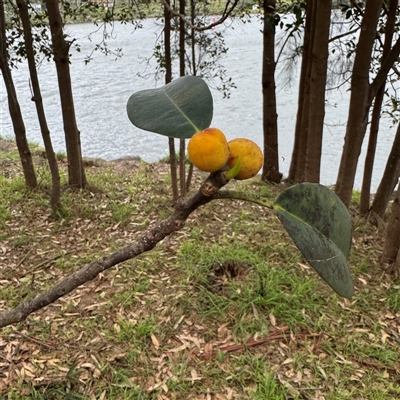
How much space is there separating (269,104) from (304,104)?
44cm

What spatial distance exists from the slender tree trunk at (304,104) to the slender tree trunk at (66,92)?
1880 millimetres

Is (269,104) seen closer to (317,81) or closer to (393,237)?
(317,81)

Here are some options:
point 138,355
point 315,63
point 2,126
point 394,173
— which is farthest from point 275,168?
point 2,126

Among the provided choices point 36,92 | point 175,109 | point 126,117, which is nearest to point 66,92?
point 36,92

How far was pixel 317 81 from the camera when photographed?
2576 mm

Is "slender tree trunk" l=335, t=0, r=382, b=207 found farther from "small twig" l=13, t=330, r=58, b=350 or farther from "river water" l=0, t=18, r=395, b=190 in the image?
"small twig" l=13, t=330, r=58, b=350

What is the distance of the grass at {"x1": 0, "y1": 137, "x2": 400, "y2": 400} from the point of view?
1676 millimetres

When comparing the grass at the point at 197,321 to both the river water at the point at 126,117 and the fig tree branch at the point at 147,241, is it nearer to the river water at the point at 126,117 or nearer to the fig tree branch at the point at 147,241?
the fig tree branch at the point at 147,241

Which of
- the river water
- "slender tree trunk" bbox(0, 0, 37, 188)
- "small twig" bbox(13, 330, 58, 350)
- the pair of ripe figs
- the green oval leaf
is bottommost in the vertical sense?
the river water

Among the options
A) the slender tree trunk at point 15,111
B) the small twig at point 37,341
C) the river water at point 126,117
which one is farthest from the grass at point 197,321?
the river water at point 126,117

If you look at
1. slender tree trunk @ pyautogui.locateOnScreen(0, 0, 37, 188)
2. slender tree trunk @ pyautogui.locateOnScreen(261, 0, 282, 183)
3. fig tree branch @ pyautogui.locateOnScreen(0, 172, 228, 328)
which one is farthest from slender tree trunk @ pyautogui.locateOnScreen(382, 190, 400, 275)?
slender tree trunk @ pyautogui.locateOnScreen(0, 0, 37, 188)

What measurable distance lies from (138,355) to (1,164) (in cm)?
346

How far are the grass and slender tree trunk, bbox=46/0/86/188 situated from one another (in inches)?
25.3

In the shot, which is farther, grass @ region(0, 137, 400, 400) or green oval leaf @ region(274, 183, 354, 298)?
grass @ region(0, 137, 400, 400)
